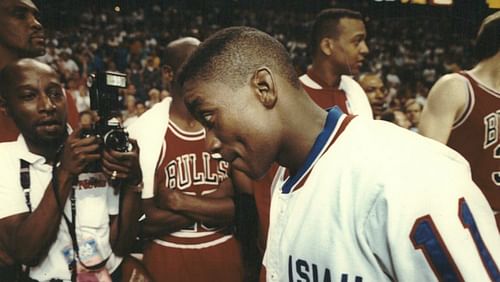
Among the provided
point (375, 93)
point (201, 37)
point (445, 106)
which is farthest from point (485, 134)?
point (201, 37)

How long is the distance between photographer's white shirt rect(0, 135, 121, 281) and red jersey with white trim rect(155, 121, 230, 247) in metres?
0.43

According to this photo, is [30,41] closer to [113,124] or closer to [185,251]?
[113,124]

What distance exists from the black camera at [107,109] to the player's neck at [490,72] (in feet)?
5.78

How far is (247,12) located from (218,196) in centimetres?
1235

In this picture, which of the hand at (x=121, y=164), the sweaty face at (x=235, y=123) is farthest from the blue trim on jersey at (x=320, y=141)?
the hand at (x=121, y=164)

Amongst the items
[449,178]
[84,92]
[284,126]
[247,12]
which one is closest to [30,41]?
[284,126]

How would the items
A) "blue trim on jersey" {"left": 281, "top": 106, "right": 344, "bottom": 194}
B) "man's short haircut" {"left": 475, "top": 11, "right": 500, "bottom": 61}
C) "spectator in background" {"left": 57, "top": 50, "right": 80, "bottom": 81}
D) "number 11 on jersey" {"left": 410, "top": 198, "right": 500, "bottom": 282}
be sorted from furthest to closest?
"spectator in background" {"left": 57, "top": 50, "right": 80, "bottom": 81} < "man's short haircut" {"left": 475, "top": 11, "right": 500, "bottom": 61} < "blue trim on jersey" {"left": 281, "top": 106, "right": 344, "bottom": 194} < "number 11 on jersey" {"left": 410, "top": 198, "right": 500, "bottom": 282}

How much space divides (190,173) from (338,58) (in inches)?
49.9

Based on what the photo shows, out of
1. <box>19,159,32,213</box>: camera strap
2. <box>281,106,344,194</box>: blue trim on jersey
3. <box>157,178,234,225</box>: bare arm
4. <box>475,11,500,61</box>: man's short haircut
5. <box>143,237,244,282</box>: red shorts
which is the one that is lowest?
<box>143,237,244,282</box>: red shorts

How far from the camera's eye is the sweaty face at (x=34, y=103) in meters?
1.76

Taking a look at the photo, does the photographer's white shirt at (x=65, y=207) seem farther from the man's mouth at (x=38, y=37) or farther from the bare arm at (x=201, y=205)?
the man's mouth at (x=38, y=37)

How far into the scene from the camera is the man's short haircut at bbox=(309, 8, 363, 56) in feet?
9.93

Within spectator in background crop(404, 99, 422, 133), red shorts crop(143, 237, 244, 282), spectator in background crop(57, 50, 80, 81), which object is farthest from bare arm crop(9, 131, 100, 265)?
spectator in background crop(57, 50, 80, 81)

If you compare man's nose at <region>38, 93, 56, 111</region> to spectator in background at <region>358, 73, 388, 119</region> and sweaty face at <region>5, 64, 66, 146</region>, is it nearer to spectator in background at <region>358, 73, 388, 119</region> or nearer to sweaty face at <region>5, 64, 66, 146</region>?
sweaty face at <region>5, 64, 66, 146</region>
